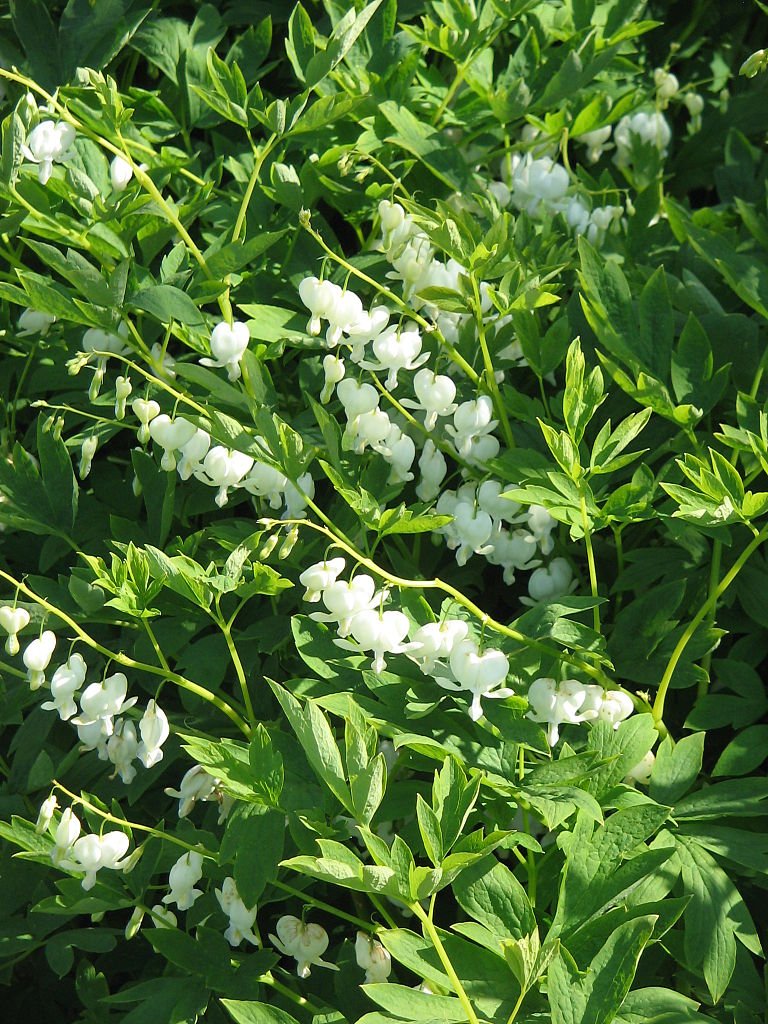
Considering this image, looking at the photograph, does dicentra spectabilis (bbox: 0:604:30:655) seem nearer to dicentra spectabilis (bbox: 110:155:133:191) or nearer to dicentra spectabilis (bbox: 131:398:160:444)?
dicentra spectabilis (bbox: 131:398:160:444)

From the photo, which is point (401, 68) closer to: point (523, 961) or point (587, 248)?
point (587, 248)

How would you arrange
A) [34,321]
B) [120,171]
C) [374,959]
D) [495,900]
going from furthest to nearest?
[34,321]
[120,171]
[374,959]
[495,900]

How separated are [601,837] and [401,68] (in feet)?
4.68

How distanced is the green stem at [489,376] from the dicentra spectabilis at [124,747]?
759mm

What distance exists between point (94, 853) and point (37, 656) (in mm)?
287

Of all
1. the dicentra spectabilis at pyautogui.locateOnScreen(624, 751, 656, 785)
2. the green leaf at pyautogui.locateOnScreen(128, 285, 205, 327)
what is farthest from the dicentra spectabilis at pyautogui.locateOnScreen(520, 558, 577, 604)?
the green leaf at pyautogui.locateOnScreen(128, 285, 205, 327)

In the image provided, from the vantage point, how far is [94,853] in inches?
60.1

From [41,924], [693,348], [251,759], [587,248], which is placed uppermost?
[587,248]

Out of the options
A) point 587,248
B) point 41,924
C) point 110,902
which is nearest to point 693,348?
point 587,248

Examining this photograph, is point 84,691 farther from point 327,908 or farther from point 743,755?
point 743,755

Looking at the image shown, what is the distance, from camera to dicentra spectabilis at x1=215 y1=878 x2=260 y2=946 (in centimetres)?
157

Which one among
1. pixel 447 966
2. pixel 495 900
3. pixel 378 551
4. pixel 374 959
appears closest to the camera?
pixel 447 966

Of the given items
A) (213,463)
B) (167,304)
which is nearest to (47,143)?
(167,304)

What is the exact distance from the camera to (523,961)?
1248mm
